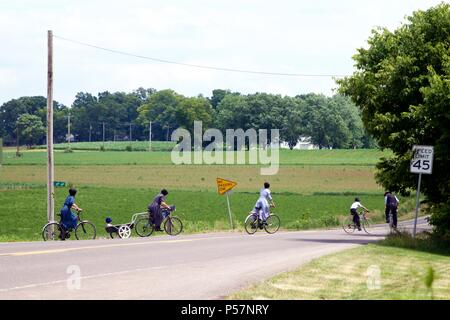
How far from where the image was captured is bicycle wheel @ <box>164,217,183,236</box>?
3031 cm

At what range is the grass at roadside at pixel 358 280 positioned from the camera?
12398 mm

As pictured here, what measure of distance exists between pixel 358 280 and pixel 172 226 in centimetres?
1633

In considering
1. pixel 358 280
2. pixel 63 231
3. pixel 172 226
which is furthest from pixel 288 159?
pixel 358 280

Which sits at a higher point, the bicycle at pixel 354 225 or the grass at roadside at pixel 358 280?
the grass at roadside at pixel 358 280

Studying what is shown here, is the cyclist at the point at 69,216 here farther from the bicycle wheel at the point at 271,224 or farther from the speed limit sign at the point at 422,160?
the speed limit sign at the point at 422,160

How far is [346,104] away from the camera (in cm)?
18900

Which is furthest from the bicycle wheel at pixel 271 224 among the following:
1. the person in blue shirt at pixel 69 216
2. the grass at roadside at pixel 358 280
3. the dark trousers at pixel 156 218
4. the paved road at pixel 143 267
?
the grass at roadside at pixel 358 280

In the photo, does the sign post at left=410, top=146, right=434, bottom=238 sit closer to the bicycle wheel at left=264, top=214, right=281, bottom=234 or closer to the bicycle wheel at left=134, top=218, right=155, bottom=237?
the bicycle wheel at left=264, top=214, right=281, bottom=234

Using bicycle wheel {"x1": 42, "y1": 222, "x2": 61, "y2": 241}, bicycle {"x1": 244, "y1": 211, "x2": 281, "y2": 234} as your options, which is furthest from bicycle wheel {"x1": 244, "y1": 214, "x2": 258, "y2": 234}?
bicycle wheel {"x1": 42, "y1": 222, "x2": 61, "y2": 241}

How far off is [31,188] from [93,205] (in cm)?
1694

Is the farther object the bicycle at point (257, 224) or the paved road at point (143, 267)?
the bicycle at point (257, 224)

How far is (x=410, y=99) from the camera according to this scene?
86.5 feet

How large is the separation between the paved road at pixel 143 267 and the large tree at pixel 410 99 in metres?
4.02
